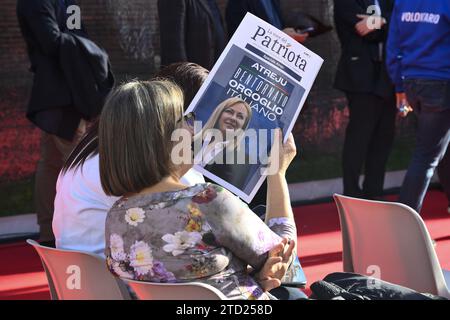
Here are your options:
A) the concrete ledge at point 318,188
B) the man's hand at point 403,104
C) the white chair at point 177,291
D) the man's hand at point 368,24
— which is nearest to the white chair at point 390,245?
the white chair at point 177,291

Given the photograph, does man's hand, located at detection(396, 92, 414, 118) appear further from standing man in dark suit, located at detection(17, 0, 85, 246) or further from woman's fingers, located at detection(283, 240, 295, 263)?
woman's fingers, located at detection(283, 240, 295, 263)

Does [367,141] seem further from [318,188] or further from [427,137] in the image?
[427,137]

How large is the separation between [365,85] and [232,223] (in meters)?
4.17

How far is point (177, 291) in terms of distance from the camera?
2240 mm

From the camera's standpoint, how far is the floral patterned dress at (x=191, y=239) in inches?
91.0

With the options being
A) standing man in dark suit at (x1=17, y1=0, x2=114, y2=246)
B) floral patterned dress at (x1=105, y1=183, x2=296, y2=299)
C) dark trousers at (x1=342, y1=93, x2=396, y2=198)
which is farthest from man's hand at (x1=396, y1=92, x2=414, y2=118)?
floral patterned dress at (x1=105, y1=183, x2=296, y2=299)

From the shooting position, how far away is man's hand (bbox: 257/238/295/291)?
2416 mm

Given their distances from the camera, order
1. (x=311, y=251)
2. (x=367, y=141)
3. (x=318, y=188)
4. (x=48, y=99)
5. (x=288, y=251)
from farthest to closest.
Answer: (x=318, y=188) < (x=367, y=141) < (x=311, y=251) < (x=48, y=99) < (x=288, y=251)

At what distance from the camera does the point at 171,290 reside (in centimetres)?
224

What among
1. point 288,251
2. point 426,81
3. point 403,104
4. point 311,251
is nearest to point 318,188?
point 311,251

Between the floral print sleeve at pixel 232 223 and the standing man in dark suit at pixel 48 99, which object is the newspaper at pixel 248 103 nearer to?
the floral print sleeve at pixel 232 223

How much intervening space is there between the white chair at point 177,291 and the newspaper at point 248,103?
0.45 m

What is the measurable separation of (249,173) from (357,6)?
3.84m

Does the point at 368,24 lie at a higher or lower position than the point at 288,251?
higher
